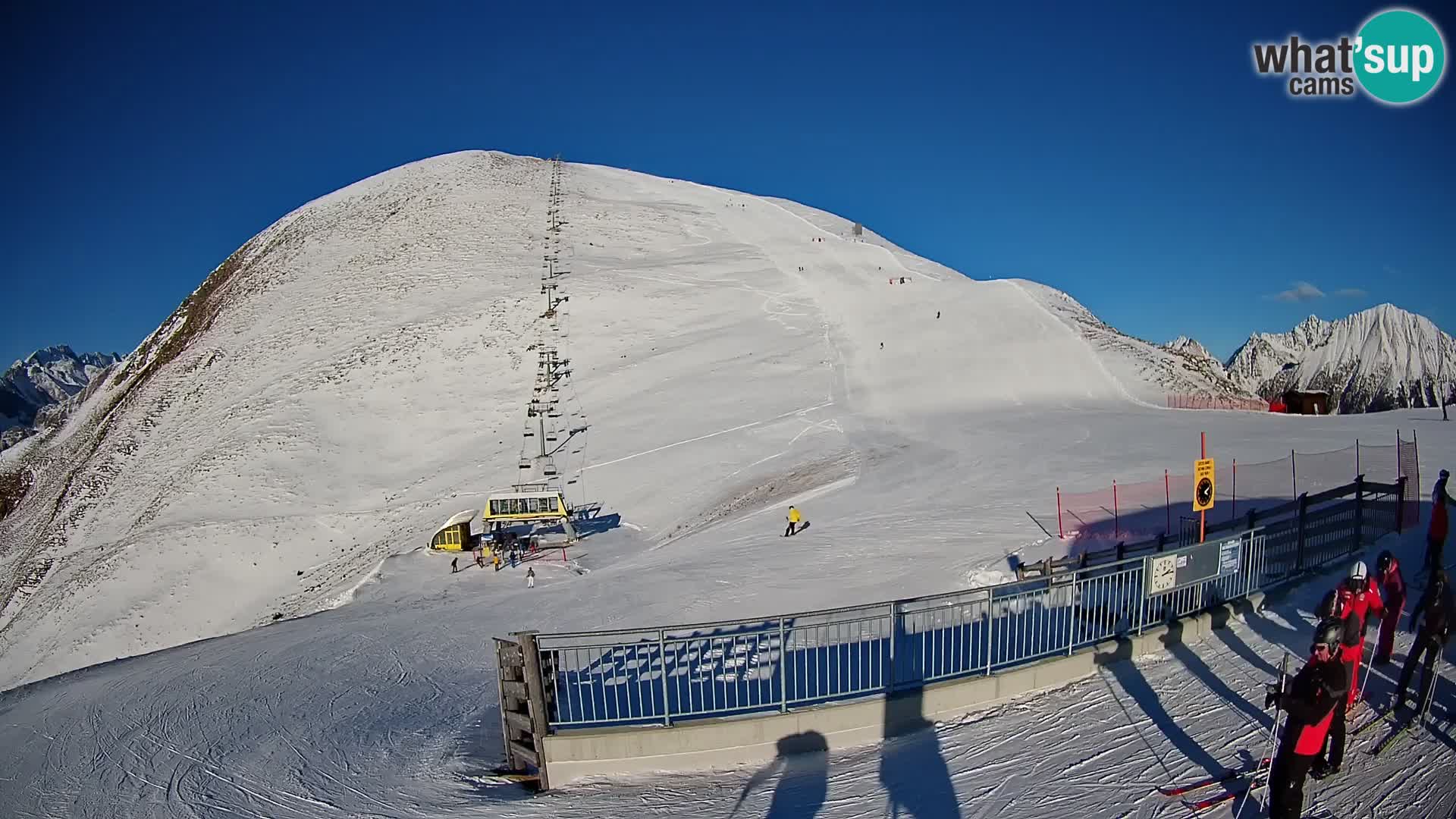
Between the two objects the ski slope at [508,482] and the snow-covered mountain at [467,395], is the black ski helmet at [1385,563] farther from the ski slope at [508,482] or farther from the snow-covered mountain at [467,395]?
the snow-covered mountain at [467,395]

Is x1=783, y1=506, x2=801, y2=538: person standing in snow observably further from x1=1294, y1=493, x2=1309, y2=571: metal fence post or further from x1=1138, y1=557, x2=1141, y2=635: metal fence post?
x1=1138, y1=557, x2=1141, y2=635: metal fence post

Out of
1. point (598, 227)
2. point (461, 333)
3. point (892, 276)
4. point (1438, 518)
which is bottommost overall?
point (1438, 518)

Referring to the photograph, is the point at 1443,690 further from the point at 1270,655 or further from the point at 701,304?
the point at 701,304

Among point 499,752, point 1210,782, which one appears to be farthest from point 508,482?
point 1210,782

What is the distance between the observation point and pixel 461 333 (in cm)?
4859

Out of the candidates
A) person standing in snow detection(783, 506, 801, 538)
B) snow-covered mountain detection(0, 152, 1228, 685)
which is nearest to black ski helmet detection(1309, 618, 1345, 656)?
snow-covered mountain detection(0, 152, 1228, 685)

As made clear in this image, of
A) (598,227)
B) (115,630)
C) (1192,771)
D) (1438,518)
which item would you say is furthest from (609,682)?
(598,227)

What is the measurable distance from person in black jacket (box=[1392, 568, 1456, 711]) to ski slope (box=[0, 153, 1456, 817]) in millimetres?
605

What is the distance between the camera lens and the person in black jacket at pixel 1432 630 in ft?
22.9

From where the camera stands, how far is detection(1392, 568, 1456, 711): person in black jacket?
6980 millimetres

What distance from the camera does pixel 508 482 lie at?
34.6 meters

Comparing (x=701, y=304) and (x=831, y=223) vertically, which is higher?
(x=831, y=223)

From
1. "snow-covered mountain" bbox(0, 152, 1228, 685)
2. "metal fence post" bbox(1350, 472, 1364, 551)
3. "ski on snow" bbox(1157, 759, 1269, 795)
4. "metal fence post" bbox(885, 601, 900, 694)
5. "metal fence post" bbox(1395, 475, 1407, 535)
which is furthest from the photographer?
"snow-covered mountain" bbox(0, 152, 1228, 685)

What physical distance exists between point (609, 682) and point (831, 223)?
73757 millimetres
